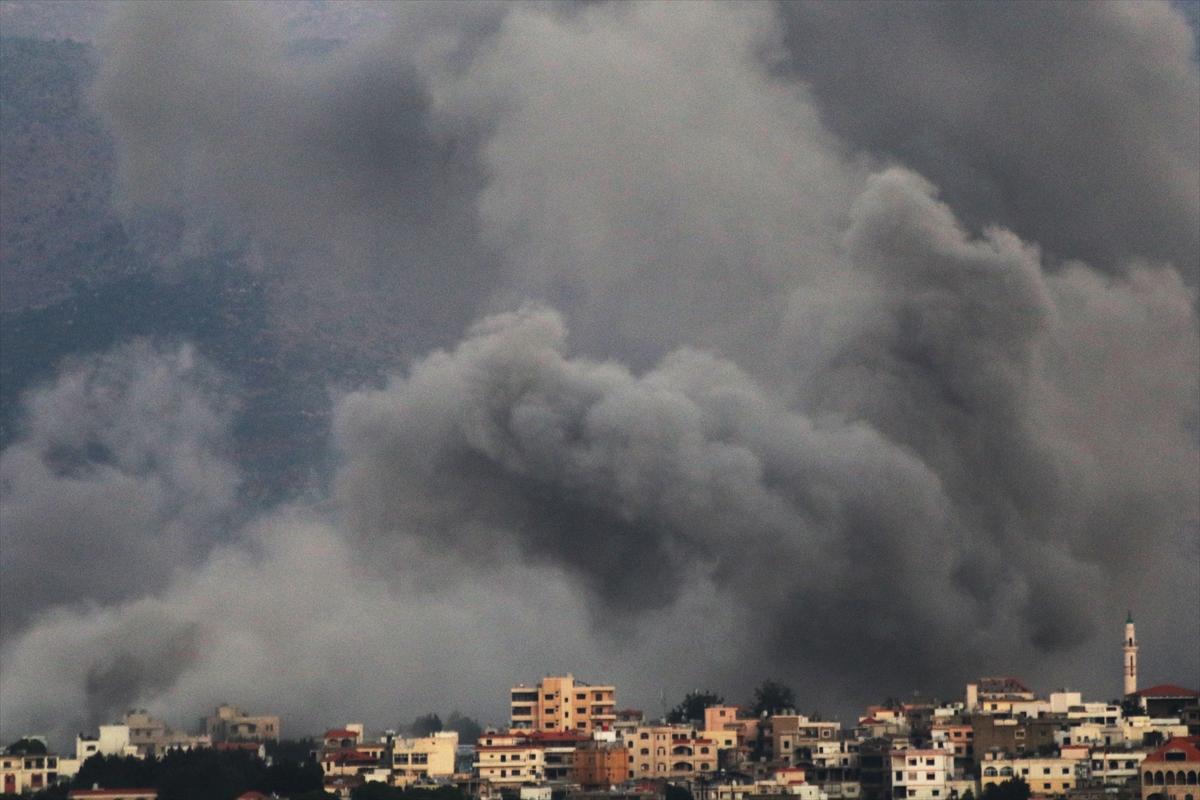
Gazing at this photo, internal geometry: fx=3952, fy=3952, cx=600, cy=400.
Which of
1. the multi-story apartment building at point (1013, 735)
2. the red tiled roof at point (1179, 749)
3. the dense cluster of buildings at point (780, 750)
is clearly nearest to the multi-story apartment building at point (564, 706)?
the dense cluster of buildings at point (780, 750)

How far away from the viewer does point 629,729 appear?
82188 millimetres

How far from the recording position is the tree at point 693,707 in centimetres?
8669

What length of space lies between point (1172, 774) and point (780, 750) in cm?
1195

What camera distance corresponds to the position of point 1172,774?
71312mm

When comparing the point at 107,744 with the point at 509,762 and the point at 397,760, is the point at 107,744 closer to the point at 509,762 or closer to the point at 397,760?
the point at 397,760

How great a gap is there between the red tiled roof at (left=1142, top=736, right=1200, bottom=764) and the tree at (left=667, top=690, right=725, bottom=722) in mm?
15913

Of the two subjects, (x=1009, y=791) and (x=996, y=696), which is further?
(x=996, y=696)

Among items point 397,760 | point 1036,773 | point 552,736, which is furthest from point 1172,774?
point 397,760

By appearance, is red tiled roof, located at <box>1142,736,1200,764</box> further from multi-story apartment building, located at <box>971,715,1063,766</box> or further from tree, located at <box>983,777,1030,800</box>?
multi-story apartment building, located at <box>971,715,1063,766</box>

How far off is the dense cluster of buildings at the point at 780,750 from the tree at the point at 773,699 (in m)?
0.64

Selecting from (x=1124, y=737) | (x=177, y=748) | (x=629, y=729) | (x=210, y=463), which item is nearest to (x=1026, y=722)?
(x=1124, y=737)

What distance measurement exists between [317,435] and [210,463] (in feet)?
27.5

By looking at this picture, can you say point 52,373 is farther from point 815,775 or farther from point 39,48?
point 815,775

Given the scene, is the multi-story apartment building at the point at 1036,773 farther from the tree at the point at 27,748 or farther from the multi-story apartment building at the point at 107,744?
the tree at the point at 27,748
